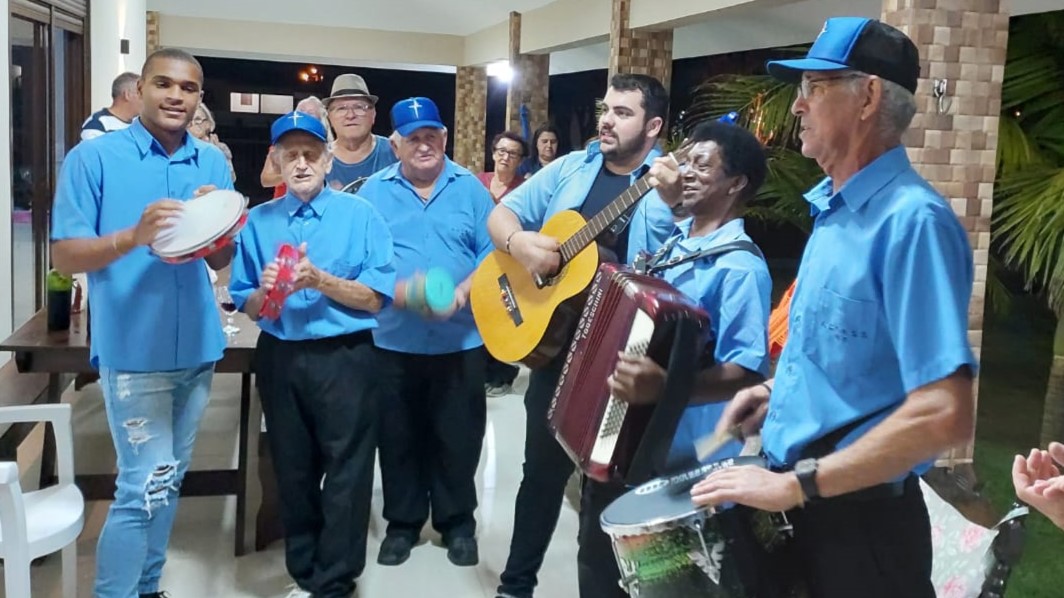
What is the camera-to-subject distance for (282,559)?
301 centimetres

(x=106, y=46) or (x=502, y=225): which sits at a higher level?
(x=106, y=46)

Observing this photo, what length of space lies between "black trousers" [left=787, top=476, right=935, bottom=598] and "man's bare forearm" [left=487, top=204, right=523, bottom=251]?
129 cm

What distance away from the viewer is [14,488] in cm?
196

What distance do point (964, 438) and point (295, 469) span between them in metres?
1.85

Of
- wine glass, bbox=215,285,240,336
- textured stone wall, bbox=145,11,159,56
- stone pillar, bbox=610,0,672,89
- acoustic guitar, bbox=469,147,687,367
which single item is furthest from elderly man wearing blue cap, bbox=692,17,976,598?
textured stone wall, bbox=145,11,159,56

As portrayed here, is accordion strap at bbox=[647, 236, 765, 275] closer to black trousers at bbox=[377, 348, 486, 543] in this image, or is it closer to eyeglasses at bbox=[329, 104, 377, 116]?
black trousers at bbox=[377, 348, 486, 543]

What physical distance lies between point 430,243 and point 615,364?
4.44ft

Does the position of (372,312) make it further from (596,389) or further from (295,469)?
(596,389)

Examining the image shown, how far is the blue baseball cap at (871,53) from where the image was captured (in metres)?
1.22

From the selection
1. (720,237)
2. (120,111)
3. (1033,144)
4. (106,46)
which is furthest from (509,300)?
(106,46)

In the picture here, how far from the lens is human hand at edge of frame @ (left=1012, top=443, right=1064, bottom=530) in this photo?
1.28 metres

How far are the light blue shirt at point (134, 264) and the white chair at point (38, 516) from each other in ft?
0.66

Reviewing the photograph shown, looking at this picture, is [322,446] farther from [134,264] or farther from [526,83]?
[526,83]

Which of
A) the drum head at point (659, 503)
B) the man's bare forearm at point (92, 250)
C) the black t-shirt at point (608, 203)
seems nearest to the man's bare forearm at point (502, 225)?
the black t-shirt at point (608, 203)
